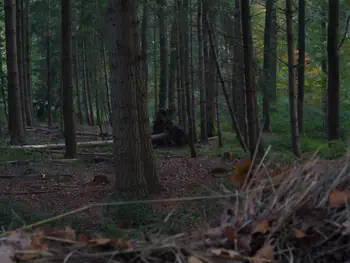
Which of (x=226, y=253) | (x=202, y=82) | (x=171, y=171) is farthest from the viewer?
(x=202, y=82)

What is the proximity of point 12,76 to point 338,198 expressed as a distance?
51.9 feet

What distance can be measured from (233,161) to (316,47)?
45.3ft

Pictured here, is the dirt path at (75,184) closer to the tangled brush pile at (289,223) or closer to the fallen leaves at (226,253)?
the tangled brush pile at (289,223)

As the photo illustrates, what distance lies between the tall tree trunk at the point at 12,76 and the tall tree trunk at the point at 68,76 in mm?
3611

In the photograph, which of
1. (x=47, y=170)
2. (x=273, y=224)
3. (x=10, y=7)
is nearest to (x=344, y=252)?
(x=273, y=224)

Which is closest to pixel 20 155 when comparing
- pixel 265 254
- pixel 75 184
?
pixel 75 184

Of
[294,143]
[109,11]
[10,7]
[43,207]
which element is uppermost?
[10,7]

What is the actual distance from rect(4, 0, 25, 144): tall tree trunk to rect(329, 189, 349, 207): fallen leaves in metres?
15.8

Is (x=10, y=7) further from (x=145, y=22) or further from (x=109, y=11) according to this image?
(x=109, y=11)

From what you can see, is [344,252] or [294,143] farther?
[294,143]

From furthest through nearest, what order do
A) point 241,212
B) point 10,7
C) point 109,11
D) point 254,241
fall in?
1. point 10,7
2. point 109,11
3. point 241,212
4. point 254,241

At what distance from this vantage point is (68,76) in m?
13.8

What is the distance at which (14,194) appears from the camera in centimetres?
1036

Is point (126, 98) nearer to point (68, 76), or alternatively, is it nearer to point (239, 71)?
point (68, 76)
